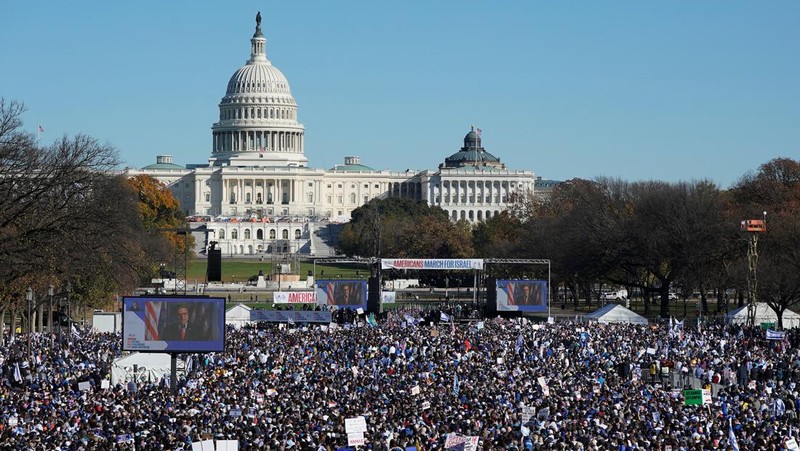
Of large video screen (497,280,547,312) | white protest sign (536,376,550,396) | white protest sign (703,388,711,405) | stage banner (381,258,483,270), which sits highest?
stage banner (381,258,483,270)

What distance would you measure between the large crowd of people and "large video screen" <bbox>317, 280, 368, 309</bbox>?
1623 cm

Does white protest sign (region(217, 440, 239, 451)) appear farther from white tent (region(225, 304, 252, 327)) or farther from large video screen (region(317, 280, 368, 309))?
large video screen (region(317, 280, 368, 309))

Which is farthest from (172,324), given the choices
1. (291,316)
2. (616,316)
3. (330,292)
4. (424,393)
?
(330,292)

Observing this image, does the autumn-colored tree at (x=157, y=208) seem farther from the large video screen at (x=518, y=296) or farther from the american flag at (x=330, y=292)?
the large video screen at (x=518, y=296)

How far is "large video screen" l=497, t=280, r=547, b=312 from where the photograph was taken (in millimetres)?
68500

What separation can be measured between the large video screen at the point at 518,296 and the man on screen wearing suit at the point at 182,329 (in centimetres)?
2892

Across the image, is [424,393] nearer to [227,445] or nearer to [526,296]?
[227,445]

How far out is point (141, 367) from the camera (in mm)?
41750

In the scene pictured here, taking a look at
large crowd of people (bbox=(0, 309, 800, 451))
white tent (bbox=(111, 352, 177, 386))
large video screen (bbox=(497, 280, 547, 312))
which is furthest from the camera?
large video screen (bbox=(497, 280, 547, 312))

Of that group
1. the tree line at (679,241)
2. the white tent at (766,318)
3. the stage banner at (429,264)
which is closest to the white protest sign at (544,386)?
the white tent at (766,318)

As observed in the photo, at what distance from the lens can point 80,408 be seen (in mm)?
Result: 33000

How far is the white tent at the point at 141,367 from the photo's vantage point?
40906 mm

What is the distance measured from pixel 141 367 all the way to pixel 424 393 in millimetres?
9614

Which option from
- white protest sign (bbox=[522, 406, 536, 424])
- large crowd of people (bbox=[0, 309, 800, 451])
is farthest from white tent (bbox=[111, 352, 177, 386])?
white protest sign (bbox=[522, 406, 536, 424])
